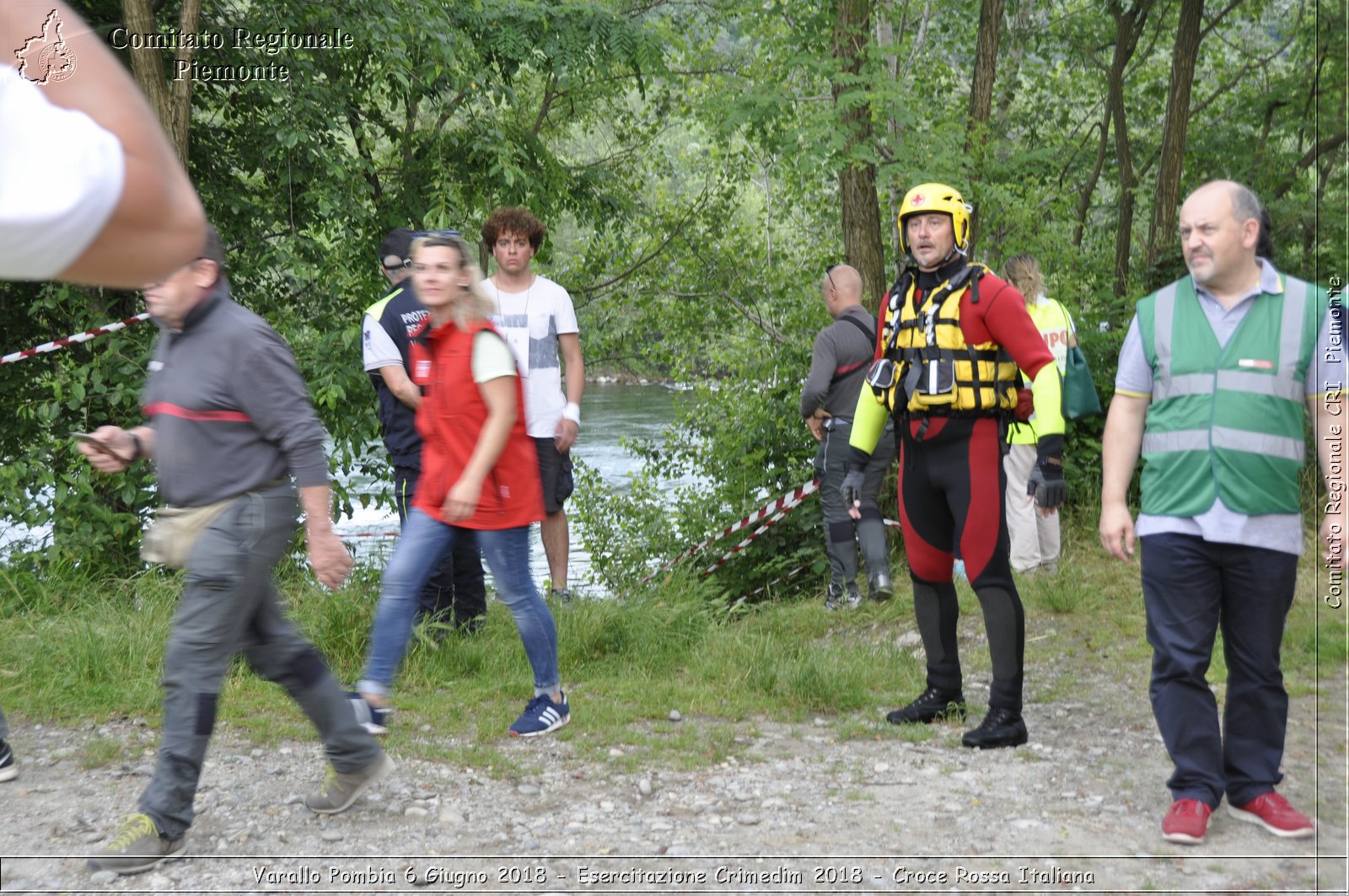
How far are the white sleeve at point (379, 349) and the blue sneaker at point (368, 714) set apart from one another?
78.6 inches

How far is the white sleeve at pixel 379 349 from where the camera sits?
20.1 ft

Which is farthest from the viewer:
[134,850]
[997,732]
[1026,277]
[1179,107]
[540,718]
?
[1179,107]

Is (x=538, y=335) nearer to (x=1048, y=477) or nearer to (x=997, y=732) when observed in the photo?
(x=1048, y=477)

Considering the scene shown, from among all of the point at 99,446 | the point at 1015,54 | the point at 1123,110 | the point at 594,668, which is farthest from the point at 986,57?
the point at 99,446

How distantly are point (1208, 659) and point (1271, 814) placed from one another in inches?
18.4

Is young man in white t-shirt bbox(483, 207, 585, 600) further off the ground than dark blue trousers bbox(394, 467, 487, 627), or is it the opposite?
young man in white t-shirt bbox(483, 207, 585, 600)

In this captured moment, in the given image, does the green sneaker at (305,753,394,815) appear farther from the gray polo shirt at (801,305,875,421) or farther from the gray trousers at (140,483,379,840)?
the gray polo shirt at (801,305,875,421)

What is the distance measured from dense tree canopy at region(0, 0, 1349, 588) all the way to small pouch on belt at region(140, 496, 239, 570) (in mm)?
2934

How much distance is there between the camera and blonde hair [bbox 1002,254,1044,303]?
25.8 ft

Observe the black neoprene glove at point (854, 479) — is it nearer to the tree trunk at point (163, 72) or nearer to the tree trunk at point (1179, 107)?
the tree trunk at point (163, 72)

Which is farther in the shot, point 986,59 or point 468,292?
point 986,59

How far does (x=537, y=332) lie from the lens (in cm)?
652

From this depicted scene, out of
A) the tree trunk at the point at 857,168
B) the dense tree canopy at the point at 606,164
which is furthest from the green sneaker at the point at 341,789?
the tree trunk at the point at 857,168

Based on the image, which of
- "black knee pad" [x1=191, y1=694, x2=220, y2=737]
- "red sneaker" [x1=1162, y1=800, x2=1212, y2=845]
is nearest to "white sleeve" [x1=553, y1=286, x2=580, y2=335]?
"black knee pad" [x1=191, y1=694, x2=220, y2=737]
